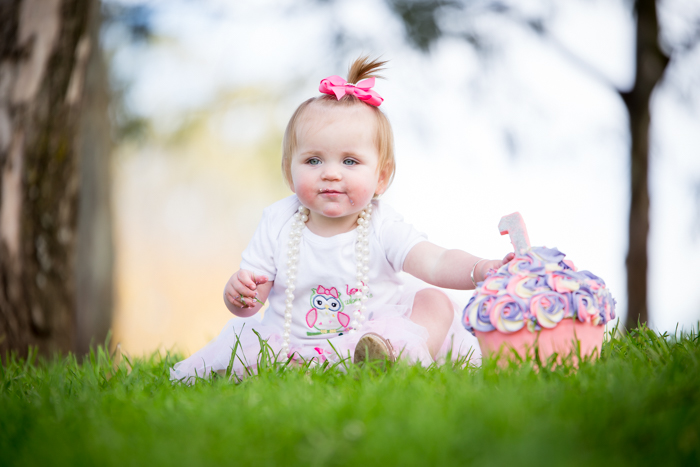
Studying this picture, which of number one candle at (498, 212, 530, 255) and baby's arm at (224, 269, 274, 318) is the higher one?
number one candle at (498, 212, 530, 255)

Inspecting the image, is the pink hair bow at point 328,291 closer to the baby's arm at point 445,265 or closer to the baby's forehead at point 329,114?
the baby's arm at point 445,265

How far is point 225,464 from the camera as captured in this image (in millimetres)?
1053

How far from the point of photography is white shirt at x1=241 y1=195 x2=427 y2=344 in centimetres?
229

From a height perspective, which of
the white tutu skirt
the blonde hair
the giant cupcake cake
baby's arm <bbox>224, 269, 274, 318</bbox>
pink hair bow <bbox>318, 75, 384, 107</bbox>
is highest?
pink hair bow <bbox>318, 75, 384, 107</bbox>

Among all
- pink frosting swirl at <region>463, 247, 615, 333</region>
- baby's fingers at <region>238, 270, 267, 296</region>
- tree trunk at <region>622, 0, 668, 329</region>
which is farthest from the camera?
tree trunk at <region>622, 0, 668, 329</region>

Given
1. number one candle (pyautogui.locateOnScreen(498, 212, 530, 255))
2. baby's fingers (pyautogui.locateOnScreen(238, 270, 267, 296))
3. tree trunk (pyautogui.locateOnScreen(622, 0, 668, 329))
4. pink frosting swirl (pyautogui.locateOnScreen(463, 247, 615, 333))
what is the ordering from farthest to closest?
1. tree trunk (pyautogui.locateOnScreen(622, 0, 668, 329))
2. baby's fingers (pyautogui.locateOnScreen(238, 270, 267, 296))
3. number one candle (pyautogui.locateOnScreen(498, 212, 530, 255))
4. pink frosting swirl (pyautogui.locateOnScreen(463, 247, 615, 333))

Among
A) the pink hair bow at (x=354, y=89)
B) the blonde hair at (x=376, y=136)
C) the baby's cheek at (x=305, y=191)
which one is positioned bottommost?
the baby's cheek at (x=305, y=191)

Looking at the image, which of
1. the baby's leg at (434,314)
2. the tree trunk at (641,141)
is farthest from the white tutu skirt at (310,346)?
the tree trunk at (641,141)

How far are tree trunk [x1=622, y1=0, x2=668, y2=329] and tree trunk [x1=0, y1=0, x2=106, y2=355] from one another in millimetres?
4122

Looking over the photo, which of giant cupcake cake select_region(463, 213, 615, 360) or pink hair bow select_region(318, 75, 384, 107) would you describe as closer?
giant cupcake cake select_region(463, 213, 615, 360)

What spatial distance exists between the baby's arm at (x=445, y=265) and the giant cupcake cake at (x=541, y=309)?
6.6 inches

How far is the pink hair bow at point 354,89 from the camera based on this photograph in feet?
7.63

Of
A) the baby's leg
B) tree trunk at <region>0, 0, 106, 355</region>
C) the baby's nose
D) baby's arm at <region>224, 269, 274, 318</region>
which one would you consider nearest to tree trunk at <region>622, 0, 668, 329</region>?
the baby's leg

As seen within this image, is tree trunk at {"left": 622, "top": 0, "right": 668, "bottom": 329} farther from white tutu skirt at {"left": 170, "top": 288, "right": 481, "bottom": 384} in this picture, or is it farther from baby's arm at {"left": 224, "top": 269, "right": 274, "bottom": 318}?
baby's arm at {"left": 224, "top": 269, "right": 274, "bottom": 318}
